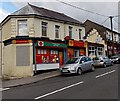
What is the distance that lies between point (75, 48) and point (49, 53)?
5.50 m

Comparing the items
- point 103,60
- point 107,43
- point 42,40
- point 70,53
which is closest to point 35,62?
point 42,40

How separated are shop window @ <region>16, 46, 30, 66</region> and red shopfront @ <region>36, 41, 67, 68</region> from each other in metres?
1.08

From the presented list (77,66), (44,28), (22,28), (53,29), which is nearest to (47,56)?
(44,28)

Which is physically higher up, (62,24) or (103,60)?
(62,24)

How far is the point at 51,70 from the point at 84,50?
26.9 feet

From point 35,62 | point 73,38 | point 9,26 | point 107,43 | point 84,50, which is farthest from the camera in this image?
point 107,43

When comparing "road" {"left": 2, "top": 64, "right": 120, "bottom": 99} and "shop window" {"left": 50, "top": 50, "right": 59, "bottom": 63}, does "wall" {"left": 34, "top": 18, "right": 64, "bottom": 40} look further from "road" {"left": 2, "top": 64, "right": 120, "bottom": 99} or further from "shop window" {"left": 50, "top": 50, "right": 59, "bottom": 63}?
"road" {"left": 2, "top": 64, "right": 120, "bottom": 99}

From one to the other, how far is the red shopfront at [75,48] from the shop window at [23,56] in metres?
6.60

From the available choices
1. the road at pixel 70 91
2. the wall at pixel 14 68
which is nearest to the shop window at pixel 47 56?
the wall at pixel 14 68

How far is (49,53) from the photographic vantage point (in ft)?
78.2

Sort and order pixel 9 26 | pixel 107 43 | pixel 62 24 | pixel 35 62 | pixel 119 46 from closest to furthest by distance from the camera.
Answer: pixel 35 62, pixel 9 26, pixel 62 24, pixel 107 43, pixel 119 46

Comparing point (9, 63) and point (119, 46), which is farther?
point (119, 46)

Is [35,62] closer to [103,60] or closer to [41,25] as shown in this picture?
[41,25]

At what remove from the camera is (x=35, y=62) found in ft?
71.8
